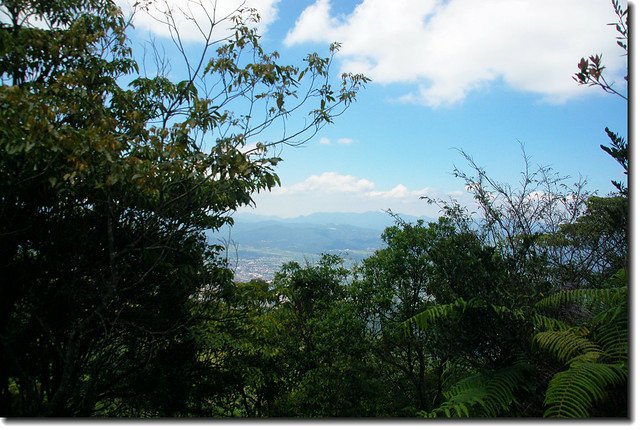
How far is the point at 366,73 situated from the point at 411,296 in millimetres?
3477

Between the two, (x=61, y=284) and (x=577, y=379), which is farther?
(x=61, y=284)

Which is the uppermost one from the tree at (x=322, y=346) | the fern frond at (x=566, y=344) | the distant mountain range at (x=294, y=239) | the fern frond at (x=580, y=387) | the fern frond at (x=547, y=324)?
the distant mountain range at (x=294, y=239)

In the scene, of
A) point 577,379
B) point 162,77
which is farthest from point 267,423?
point 162,77

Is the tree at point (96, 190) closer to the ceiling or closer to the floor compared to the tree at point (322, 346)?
closer to the ceiling

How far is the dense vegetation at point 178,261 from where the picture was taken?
6.75ft

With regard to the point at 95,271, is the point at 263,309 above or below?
below

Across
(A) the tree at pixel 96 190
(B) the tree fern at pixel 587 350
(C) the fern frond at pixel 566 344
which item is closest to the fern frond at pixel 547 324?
(B) the tree fern at pixel 587 350

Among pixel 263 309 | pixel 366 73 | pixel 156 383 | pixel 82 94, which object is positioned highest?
pixel 366 73

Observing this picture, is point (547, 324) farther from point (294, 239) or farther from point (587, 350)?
point (294, 239)

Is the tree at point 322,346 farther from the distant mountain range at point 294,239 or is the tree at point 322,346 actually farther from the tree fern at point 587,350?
the tree fern at point 587,350

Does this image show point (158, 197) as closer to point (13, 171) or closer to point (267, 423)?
point (13, 171)

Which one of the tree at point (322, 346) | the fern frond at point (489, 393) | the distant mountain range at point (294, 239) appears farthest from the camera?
the tree at point (322, 346)

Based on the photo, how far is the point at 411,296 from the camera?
18.0ft

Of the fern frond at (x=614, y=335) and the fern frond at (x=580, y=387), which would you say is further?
the fern frond at (x=614, y=335)
